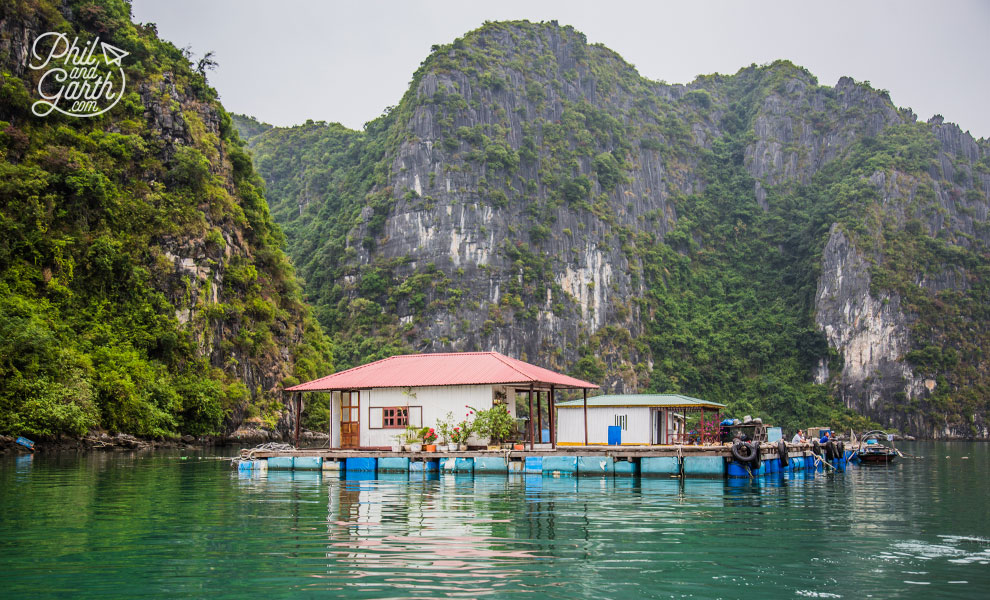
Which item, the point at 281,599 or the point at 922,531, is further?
the point at 922,531

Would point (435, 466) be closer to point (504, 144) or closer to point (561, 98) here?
point (504, 144)

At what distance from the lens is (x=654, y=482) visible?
1037 inches

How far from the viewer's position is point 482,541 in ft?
44.4

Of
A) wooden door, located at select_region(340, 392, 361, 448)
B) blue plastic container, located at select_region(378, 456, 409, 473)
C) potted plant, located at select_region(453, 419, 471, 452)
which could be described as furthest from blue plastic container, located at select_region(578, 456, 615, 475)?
wooden door, located at select_region(340, 392, 361, 448)

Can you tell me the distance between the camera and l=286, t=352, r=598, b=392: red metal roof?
30.4 meters

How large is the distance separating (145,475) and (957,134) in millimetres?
155588

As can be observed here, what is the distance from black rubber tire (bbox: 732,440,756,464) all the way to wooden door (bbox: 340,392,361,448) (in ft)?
50.9

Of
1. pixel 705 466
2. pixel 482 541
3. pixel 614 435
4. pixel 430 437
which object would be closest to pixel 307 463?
pixel 430 437

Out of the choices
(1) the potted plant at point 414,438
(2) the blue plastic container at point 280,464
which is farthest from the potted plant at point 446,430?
(2) the blue plastic container at point 280,464

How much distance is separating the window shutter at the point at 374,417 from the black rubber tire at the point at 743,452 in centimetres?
1441

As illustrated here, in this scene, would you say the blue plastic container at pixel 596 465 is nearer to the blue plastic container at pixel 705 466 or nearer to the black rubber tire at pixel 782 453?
the blue plastic container at pixel 705 466

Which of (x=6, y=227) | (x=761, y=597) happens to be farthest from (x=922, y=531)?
(x=6, y=227)

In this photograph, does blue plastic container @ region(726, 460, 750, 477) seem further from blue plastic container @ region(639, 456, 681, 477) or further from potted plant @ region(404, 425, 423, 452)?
potted plant @ region(404, 425, 423, 452)

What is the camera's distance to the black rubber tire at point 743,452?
27.2 metres
